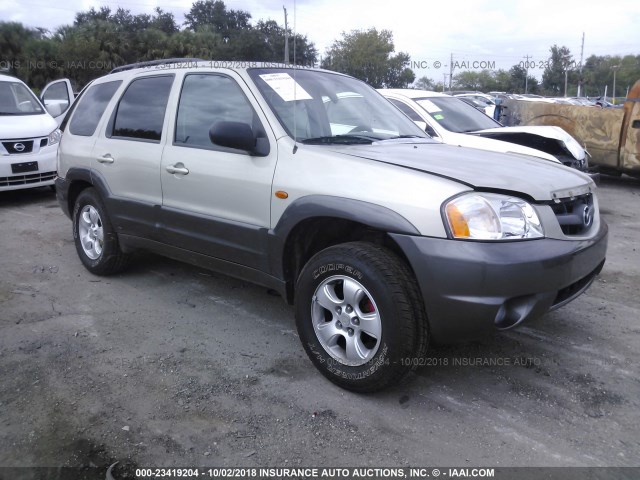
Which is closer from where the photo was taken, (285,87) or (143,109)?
(285,87)

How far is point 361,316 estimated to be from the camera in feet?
9.75

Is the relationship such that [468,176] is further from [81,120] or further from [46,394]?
[81,120]

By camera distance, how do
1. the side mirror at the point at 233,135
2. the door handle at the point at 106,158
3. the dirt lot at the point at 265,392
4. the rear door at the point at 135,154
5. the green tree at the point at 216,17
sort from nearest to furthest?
the dirt lot at the point at 265,392 < the side mirror at the point at 233,135 < the rear door at the point at 135,154 < the door handle at the point at 106,158 < the green tree at the point at 216,17

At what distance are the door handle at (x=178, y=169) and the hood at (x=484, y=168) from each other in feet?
3.69

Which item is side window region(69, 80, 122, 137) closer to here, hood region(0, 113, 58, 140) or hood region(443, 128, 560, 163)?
hood region(0, 113, 58, 140)

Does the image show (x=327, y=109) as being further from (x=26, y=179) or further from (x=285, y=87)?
(x=26, y=179)

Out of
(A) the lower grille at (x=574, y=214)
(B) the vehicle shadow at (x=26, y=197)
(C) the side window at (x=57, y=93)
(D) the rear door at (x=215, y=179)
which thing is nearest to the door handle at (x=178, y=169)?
(D) the rear door at (x=215, y=179)

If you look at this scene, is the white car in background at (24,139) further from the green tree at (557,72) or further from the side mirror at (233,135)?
the green tree at (557,72)

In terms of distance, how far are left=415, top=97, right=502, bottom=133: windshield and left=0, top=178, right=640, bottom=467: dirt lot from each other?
3462mm

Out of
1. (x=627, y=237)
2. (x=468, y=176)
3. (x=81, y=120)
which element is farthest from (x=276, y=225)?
(x=627, y=237)

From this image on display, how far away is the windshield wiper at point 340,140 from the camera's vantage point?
346 centimetres

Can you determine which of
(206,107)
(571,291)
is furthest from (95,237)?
A: (571,291)

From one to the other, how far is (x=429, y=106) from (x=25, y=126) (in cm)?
598

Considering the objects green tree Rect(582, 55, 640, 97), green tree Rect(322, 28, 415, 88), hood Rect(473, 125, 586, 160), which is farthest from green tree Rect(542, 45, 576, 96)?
hood Rect(473, 125, 586, 160)
